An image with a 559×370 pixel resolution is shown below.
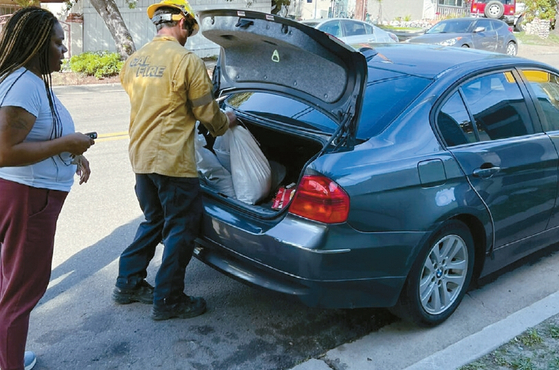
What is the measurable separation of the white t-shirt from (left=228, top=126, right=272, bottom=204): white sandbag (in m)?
1.23

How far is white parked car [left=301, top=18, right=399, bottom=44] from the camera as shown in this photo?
15.8 metres

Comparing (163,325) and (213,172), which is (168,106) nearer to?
(213,172)

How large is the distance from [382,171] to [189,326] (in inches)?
59.3

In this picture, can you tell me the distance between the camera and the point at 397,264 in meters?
3.58

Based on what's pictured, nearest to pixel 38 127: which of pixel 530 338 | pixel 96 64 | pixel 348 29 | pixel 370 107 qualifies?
pixel 370 107

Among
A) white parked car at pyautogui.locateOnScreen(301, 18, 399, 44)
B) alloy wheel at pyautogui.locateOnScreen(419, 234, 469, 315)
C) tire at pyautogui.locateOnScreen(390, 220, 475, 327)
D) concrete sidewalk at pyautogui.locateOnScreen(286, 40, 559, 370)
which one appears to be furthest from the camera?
white parked car at pyautogui.locateOnScreen(301, 18, 399, 44)

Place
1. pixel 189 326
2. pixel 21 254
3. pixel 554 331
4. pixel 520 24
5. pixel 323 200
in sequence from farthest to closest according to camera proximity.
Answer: pixel 520 24
pixel 189 326
pixel 554 331
pixel 323 200
pixel 21 254

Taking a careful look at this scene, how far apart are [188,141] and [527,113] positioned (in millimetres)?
2424

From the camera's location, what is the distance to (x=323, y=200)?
11.1 feet

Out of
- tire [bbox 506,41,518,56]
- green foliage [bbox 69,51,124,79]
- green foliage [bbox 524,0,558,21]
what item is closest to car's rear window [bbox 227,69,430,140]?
green foliage [bbox 69,51,124,79]

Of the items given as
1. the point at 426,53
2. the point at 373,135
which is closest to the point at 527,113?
the point at 426,53

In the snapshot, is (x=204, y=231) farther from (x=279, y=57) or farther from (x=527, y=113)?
(x=527, y=113)

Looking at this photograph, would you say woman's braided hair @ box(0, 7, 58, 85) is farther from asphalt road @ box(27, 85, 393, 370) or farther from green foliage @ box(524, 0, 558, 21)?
green foliage @ box(524, 0, 558, 21)

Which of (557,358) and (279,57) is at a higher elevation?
(279,57)
